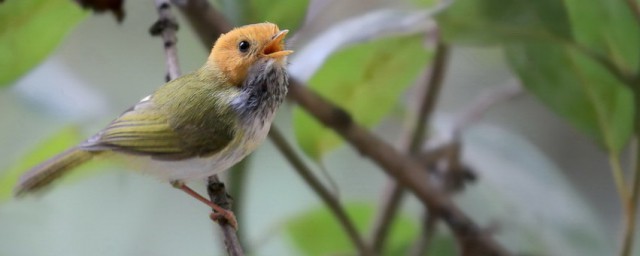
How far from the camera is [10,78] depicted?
2.82ft

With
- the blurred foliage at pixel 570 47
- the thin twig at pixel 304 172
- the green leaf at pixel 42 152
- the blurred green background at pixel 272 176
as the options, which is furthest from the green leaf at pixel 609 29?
the green leaf at pixel 42 152

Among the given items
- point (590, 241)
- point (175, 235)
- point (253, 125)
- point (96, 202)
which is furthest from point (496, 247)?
point (96, 202)

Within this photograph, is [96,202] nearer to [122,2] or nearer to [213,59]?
[122,2]

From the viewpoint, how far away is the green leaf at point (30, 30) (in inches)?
31.9

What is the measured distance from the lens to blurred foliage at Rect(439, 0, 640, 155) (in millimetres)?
910

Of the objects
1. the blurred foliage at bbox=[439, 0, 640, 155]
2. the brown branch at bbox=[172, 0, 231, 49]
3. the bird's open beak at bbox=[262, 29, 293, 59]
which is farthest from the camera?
the blurred foliage at bbox=[439, 0, 640, 155]

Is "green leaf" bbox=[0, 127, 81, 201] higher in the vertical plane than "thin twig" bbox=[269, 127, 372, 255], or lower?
higher

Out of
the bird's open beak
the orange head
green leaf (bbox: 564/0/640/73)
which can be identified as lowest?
green leaf (bbox: 564/0/640/73)

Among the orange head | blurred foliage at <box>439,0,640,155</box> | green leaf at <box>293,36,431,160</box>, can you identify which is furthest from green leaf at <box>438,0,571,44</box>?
the orange head

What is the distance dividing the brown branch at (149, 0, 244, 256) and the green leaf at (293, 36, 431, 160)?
21cm

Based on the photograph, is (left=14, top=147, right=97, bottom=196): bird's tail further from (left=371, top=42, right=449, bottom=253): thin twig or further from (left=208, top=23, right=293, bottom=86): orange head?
(left=371, top=42, right=449, bottom=253): thin twig

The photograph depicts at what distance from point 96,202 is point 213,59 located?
1.47 m

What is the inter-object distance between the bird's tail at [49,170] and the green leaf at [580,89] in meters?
0.53

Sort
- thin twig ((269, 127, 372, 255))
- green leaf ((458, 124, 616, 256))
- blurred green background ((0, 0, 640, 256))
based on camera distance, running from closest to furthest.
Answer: thin twig ((269, 127, 372, 255)) → blurred green background ((0, 0, 640, 256)) → green leaf ((458, 124, 616, 256))
